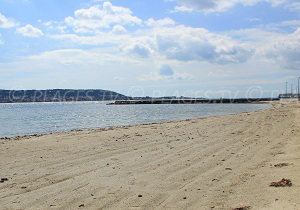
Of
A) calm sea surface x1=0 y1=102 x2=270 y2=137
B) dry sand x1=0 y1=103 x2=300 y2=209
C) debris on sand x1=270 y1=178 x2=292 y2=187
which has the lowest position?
calm sea surface x1=0 y1=102 x2=270 y2=137

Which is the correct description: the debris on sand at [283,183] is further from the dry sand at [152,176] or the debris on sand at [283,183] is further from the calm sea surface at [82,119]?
the calm sea surface at [82,119]

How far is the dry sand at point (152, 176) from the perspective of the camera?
5.80m

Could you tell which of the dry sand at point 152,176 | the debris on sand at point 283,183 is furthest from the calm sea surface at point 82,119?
the debris on sand at point 283,183

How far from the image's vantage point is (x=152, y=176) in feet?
25.1

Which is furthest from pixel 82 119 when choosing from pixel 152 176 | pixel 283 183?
pixel 283 183

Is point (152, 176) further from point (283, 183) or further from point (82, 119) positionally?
point (82, 119)

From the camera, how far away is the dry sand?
580 centimetres

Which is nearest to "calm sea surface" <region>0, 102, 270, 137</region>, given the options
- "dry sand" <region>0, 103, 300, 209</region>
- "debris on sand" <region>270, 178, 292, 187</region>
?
"dry sand" <region>0, 103, 300, 209</region>

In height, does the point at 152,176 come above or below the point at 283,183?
below

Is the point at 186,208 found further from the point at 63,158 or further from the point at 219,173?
the point at 63,158

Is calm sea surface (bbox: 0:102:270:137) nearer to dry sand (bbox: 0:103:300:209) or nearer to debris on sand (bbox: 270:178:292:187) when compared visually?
dry sand (bbox: 0:103:300:209)

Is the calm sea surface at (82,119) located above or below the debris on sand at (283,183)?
below

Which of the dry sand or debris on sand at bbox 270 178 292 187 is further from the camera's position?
debris on sand at bbox 270 178 292 187

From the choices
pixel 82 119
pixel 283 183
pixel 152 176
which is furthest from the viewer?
pixel 82 119
